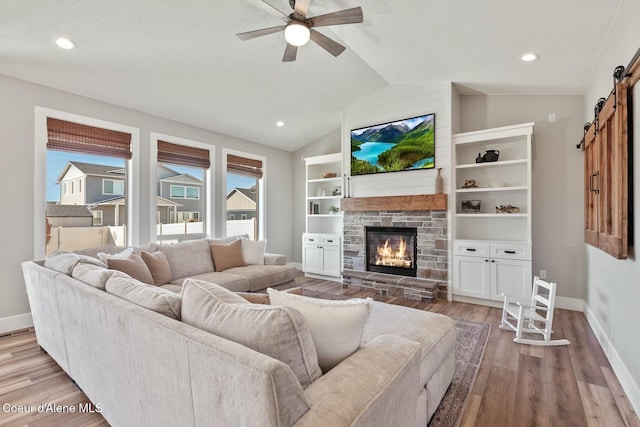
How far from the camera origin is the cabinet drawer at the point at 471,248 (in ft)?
13.5

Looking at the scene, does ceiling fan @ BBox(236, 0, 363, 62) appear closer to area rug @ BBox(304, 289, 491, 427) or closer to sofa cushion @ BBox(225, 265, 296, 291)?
sofa cushion @ BBox(225, 265, 296, 291)

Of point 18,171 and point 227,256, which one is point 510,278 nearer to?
point 227,256

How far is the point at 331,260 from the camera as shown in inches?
223

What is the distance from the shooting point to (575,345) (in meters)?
2.89

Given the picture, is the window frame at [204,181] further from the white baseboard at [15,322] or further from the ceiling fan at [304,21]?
the ceiling fan at [304,21]

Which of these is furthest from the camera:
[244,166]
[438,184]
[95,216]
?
[244,166]

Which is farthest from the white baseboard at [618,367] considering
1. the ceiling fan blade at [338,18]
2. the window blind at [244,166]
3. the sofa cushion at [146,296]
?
the window blind at [244,166]

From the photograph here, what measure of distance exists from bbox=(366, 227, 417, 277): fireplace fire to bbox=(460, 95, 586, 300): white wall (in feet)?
5.25

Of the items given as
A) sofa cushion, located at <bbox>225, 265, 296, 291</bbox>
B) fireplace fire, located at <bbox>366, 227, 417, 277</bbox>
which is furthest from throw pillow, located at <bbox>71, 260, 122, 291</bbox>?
fireplace fire, located at <bbox>366, 227, 417, 277</bbox>

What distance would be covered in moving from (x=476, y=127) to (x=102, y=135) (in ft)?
16.9

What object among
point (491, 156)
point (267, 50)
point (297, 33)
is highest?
point (267, 50)

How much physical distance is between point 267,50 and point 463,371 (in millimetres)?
3705

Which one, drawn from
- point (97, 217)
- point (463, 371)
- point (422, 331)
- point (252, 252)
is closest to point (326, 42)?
point (422, 331)

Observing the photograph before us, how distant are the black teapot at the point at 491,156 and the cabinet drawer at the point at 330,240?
8.68 ft
